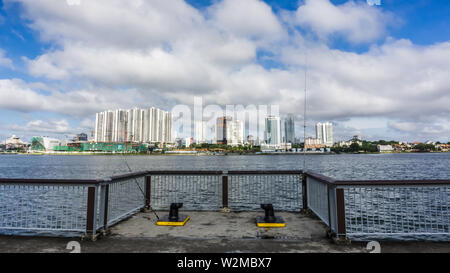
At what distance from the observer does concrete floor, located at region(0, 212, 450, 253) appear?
456 cm

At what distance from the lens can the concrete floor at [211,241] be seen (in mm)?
4559

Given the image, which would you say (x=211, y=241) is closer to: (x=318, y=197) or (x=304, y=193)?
(x=318, y=197)

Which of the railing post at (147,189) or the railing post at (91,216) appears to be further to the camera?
the railing post at (147,189)

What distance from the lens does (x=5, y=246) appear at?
4770 mm

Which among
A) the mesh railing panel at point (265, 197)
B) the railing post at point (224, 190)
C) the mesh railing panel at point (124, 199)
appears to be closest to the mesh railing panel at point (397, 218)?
the mesh railing panel at point (265, 197)

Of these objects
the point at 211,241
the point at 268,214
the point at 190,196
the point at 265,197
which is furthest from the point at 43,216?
the point at 265,197

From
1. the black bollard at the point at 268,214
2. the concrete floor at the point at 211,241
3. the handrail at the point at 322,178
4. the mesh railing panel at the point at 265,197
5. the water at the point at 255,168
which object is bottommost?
the water at the point at 255,168

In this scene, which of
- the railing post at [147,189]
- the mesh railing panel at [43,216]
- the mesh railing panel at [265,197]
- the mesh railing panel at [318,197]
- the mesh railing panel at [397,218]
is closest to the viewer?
the mesh railing panel at [397,218]

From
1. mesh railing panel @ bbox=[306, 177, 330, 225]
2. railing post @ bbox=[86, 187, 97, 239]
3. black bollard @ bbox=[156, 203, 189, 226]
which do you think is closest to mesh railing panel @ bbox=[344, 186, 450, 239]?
mesh railing panel @ bbox=[306, 177, 330, 225]

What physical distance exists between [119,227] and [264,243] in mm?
3653

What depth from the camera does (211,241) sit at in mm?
5031

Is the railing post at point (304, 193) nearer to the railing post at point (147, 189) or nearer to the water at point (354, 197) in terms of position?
the water at point (354, 197)
